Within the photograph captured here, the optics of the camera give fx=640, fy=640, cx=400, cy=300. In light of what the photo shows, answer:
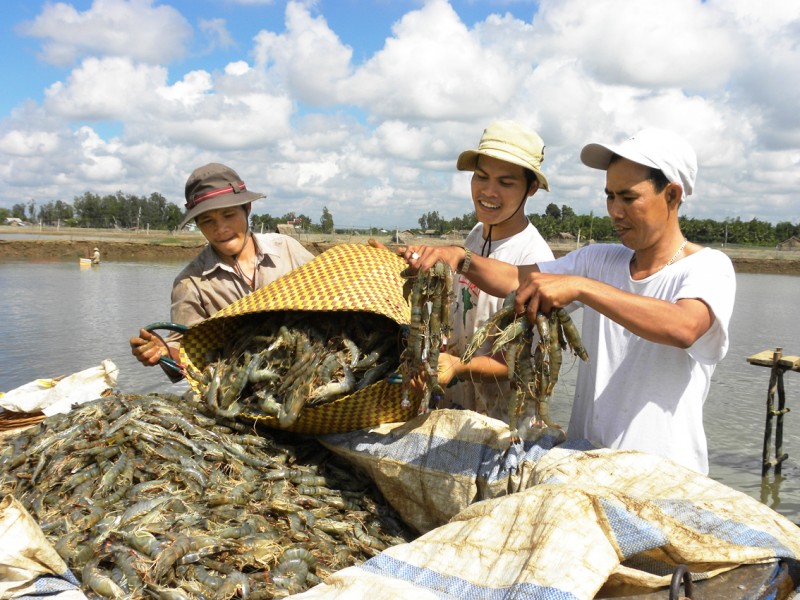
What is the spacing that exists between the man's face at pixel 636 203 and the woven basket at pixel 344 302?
44.6 inches

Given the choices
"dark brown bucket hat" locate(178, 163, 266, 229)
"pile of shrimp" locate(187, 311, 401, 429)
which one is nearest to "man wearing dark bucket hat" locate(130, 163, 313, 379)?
"dark brown bucket hat" locate(178, 163, 266, 229)

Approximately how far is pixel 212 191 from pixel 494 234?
168 cm

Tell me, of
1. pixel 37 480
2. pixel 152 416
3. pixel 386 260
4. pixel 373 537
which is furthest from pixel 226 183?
pixel 373 537

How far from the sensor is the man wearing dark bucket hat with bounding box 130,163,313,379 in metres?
3.80

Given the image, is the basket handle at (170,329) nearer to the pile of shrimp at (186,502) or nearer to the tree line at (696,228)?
the pile of shrimp at (186,502)

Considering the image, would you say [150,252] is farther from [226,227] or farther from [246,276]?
[226,227]

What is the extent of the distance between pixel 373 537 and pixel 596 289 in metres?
1.58

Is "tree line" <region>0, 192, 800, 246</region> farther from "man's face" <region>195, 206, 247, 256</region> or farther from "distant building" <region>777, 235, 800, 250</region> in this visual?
"man's face" <region>195, 206, 247, 256</region>

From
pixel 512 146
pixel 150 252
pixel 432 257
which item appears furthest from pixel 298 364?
pixel 150 252

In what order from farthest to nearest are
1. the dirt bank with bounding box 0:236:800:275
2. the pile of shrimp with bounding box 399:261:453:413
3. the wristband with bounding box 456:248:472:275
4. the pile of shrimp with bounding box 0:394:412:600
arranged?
the dirt bank with bounding box 0:236:800:275, the wristband with bounding box 456:248:472:275, the pile of shrimp with bounding box 399:261:453:413, the pile of shrimp with bounding box 0:394:412:600

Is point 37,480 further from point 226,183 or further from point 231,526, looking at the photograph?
point 226,183

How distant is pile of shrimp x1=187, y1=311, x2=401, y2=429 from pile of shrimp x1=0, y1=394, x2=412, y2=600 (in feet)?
0.58

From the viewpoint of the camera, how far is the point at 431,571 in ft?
6.84

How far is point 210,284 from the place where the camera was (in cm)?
408
